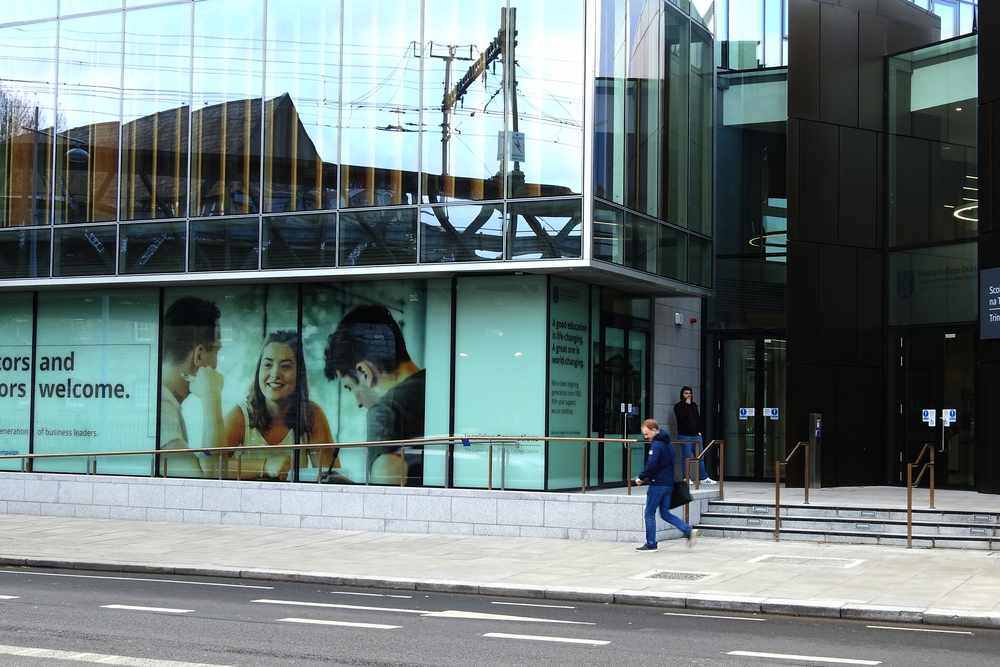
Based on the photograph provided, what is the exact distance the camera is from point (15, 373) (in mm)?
22875

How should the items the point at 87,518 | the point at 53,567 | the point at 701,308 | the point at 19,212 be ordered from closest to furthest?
the point at 53,567, the point at 87,518, the point at 19,212, the point at 701,308

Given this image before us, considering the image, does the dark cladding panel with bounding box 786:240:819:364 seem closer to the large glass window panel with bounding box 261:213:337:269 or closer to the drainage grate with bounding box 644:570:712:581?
the large glass window panel with bounding box 261:213:337:269

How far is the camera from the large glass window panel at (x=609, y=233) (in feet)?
58.2

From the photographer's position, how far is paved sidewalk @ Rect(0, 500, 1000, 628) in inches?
448

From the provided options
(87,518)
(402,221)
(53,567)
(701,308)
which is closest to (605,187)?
(402,221)

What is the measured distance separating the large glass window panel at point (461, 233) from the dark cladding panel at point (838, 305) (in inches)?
277

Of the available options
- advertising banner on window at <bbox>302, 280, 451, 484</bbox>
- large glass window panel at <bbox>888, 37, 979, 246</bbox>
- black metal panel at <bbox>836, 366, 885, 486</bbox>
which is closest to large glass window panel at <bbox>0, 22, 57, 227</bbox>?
advertising banner on window at <bbox>302, 280, 451, 484</bbox>

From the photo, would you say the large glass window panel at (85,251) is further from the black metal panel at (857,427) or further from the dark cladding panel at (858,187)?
the dark cladding panel at (858,187)

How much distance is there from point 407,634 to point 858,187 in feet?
51.8

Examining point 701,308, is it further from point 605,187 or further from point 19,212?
point 19,212

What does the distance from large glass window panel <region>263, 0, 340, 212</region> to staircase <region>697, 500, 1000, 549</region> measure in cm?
834

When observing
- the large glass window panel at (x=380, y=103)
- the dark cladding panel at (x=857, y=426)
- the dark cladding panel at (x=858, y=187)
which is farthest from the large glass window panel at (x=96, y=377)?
the dark cladding panel at (x=858, y=187)

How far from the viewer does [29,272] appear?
21.8 metres

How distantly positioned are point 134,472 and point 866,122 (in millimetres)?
15384
